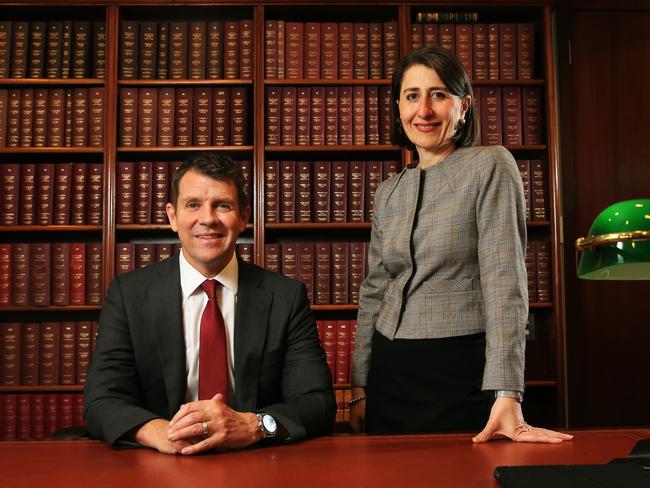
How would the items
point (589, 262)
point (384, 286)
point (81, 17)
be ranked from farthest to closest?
point (81, 17) < point (384, 286) < point (589, 262)

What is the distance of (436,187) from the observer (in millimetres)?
1655

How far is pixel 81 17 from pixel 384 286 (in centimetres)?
225

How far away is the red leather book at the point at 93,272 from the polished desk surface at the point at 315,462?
5.76 ft

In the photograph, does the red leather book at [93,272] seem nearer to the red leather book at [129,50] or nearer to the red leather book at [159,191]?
the red leather book at [159,191]

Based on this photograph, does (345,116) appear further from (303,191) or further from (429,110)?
(429,110)

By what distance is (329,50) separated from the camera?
3033mm

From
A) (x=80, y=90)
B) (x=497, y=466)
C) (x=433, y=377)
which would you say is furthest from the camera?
(x=80, y=90)

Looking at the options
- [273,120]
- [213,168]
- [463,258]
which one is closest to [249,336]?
[213,168]

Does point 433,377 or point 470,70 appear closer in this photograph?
point 433,377

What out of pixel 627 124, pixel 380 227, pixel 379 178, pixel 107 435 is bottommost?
pixel 107 435

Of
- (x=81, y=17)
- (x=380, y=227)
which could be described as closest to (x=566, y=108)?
(x=380, y=227)

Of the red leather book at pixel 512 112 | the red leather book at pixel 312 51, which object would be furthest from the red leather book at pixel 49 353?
the red leather book at pixel 512 112

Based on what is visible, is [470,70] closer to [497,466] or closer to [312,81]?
[312,81]

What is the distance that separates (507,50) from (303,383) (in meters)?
2.13
